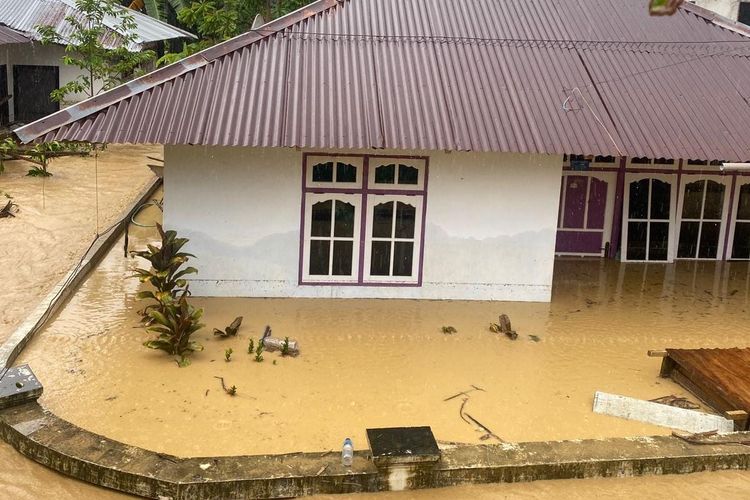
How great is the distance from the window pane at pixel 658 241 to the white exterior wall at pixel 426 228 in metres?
3.43

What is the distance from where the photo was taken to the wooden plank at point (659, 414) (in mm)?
7328

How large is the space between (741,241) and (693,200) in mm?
1317

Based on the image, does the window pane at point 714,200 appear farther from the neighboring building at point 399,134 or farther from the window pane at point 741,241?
the neighboring building at point 399,134

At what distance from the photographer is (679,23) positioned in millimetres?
12336

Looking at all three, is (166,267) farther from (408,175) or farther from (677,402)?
(677,402)

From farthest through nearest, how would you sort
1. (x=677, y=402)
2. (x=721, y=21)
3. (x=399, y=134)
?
(x=721, y=21) → (x=399, y=134) → (x=677, y=402)

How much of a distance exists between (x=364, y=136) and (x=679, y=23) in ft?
20.6

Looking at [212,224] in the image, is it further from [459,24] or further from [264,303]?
[459,24]

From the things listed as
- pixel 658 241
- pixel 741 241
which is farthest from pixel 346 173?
pixel 741 241

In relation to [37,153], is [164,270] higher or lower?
lower

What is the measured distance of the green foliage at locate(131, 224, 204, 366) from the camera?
8.41 m

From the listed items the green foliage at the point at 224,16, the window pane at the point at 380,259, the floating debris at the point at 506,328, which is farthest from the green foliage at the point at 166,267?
the green foliage at the point at 224,16

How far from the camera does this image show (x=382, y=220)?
1052cm

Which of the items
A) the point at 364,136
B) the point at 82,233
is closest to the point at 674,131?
the point at 364,136
